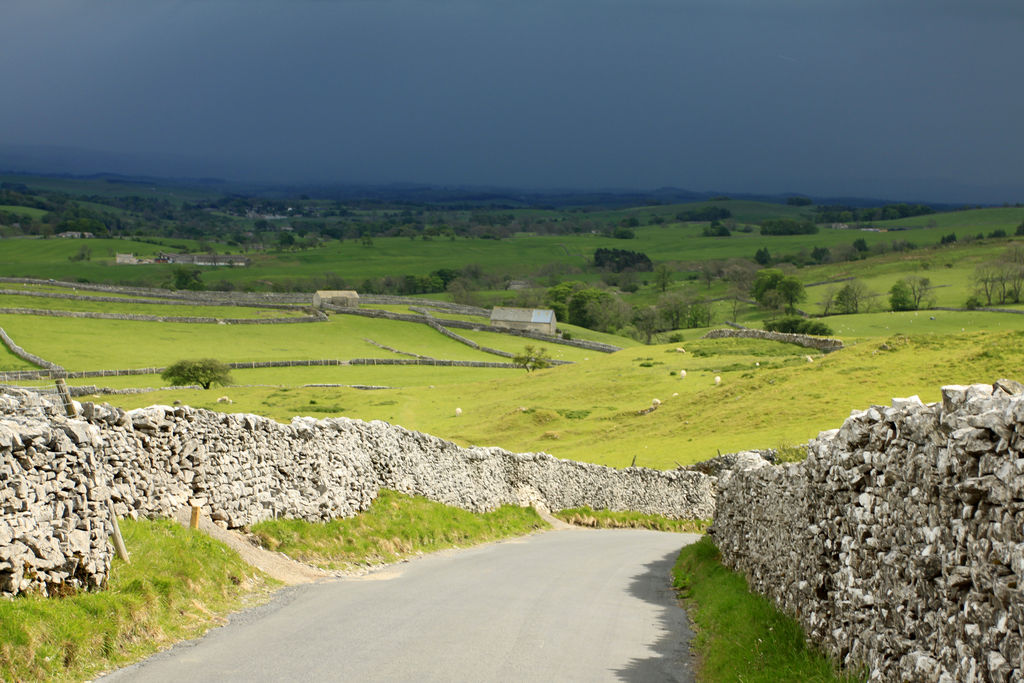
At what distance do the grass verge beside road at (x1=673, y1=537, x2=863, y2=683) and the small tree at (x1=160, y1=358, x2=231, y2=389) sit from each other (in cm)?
5680

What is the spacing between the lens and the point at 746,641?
12.4 meters

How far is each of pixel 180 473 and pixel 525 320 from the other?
334 ft

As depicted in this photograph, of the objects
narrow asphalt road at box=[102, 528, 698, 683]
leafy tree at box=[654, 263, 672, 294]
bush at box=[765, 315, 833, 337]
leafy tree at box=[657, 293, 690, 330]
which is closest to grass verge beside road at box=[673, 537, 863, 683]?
narrow asphalt road at box=[102, 528, 698, 683]

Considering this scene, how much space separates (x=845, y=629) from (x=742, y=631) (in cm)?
360

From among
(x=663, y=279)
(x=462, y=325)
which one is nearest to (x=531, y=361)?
(x=462, y=325)

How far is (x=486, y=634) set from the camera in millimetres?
13539

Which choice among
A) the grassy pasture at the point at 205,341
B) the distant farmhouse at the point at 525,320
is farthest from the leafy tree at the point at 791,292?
the grassy pasture at the point at 205,341

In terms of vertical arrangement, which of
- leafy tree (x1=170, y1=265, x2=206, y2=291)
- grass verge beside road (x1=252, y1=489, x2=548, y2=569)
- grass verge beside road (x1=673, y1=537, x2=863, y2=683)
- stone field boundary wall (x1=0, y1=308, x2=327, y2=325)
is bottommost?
leafy tree (x1=170, y1=265, x2=206, y2=291)

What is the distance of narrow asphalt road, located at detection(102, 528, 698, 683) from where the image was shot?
1094 centimetres

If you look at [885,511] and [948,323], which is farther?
[948,323]

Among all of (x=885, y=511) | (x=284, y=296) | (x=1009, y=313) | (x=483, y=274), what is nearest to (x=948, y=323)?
(x=1009, y=313)

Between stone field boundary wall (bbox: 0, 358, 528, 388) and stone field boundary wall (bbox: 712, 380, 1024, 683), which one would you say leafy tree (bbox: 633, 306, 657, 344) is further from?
stone field boundary wall (bbox: 712, 380, 1024, 683)

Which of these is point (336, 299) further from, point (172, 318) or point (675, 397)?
point (675, 397)

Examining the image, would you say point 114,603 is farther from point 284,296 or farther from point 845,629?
point 284,296
